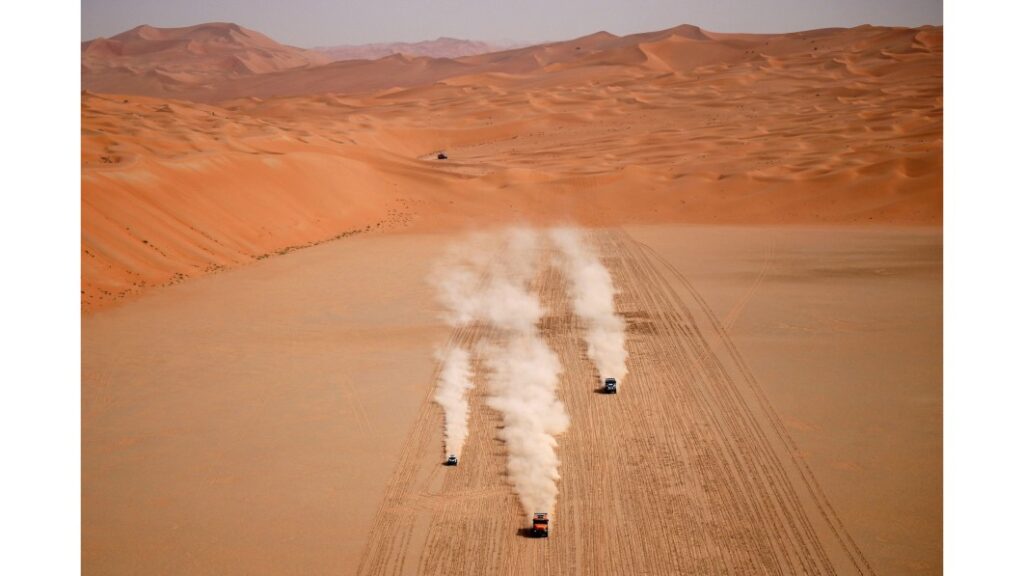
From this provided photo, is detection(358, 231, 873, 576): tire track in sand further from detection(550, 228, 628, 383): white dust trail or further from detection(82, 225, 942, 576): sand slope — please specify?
detection(550, 228, 628, 383): white dust trail

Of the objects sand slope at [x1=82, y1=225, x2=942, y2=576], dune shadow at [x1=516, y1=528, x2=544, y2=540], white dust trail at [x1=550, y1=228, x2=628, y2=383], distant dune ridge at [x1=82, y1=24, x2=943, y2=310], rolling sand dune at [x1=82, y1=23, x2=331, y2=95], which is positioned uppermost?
rolling sand dune at [x1=82, y1=23, x2=331, y2=95]

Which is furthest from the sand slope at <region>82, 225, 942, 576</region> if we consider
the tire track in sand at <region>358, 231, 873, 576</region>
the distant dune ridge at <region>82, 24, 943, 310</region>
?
the distant dune ridge at <region>82, 24, 943, 310</region>

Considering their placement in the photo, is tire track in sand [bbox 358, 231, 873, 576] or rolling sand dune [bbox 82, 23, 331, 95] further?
rolling sand dune [bbox 82, 23, 331, 95]

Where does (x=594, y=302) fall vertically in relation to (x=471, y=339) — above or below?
above

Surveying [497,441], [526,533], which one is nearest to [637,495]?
[526,533]

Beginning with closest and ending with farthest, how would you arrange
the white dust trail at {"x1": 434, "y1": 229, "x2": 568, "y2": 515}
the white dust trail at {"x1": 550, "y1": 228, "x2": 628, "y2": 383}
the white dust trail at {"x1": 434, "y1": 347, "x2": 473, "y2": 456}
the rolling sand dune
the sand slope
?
the sand slope
the white dust trail at {"x1": 434, "y1": 229, "x2": 568, "y2": 515}
the white dust trail at {"x1": 434, "y1": 347, "x2": 473, "y2": 456}
the white dust trail at {"x1": 550, "y1": 228, "x2": 628, "y2": 383}
the rolling sand dune

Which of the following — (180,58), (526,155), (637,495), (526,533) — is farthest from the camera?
(180,58)

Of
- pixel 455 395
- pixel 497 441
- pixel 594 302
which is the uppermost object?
pixel 594 302

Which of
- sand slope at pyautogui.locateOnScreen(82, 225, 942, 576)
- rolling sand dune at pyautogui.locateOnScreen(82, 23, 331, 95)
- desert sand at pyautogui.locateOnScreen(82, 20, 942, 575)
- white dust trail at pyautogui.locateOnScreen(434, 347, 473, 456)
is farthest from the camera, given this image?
rolling sand dune at pyautogui.locateOnScreen(82, 23, 331, 95)

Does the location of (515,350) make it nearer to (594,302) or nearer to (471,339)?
(471,339)
